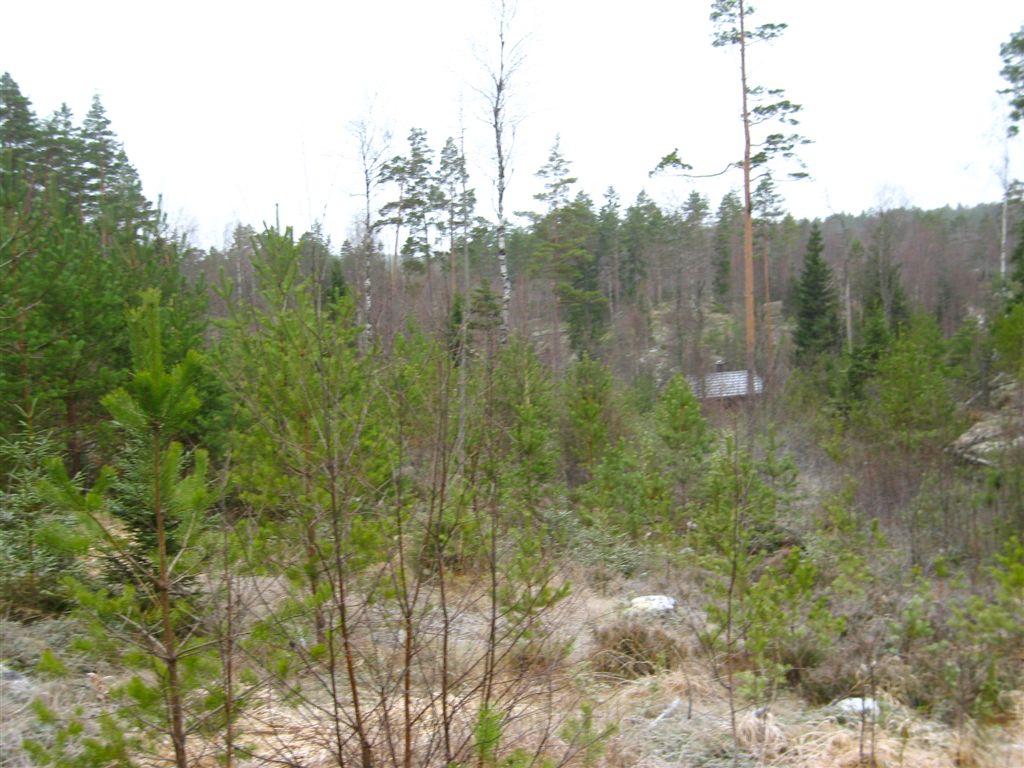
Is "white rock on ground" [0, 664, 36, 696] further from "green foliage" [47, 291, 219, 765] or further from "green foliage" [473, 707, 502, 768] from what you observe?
"green foliage" [473, 707, 502, 768]

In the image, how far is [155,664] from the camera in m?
2.75

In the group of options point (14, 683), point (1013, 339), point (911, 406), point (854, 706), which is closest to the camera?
point (14, 683)

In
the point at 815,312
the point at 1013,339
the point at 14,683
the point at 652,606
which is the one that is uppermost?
the point at 815,312

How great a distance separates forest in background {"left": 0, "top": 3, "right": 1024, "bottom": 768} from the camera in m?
2.96

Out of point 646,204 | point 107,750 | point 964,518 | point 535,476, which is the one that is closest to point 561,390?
point 535,476

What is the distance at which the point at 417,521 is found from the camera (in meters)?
3.24

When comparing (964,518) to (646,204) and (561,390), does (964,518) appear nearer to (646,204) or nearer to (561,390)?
(561,390)

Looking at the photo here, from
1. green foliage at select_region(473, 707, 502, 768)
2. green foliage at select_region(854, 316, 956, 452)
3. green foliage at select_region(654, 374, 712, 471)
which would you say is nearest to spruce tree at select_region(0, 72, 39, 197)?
green foliage at select_region(654, 374, 712, 471)

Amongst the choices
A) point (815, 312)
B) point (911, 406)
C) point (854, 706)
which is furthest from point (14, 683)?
point (815, 312)

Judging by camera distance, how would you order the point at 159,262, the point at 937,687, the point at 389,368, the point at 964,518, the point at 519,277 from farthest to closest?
the point at 519,277, the point at 159,262, the point at 964,518, the point at 937,687, the point at 389,368

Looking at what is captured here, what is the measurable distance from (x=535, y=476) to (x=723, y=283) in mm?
42487

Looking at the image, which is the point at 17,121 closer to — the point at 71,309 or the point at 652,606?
the point at 71,309

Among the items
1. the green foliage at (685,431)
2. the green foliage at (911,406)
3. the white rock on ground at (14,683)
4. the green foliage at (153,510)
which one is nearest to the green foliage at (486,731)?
the green foliage at (153,510)

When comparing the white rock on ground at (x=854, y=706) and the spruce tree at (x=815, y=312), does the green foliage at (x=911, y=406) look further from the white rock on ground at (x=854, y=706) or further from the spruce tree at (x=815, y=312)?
the spruce tree at (x=815, y=312)
